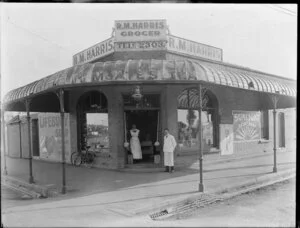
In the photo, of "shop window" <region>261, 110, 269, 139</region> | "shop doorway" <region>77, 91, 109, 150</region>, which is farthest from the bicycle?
"shop window" <region>261, 110, 269, 139</region>

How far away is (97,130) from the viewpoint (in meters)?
10.7

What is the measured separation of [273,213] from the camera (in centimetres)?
609

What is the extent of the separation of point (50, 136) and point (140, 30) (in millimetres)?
8721

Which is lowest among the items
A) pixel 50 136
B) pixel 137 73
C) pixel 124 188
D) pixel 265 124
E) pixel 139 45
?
pixel 124 188

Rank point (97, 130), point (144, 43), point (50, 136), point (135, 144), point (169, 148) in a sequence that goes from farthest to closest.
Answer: point (50, 136) → point (97, 130) → point (135, 144) → point (169, 148) → point (144, 43)

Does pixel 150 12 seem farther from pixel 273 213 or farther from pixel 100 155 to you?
pixel 100 155

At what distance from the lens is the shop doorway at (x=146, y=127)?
34.9 ft

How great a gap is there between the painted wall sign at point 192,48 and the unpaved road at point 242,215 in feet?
18.1

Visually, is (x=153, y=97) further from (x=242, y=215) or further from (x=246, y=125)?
(x=242, y=215)

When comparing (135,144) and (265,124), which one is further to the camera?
(265,124)

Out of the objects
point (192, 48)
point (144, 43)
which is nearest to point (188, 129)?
point (192, 48)

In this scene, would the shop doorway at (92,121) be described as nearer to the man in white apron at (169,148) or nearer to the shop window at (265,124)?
the man in white apron at (169,148)

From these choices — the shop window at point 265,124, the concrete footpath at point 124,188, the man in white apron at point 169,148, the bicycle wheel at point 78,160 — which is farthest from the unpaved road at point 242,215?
the shop window at point 265,124

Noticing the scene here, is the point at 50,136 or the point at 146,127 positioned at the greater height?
the point at 146,127
